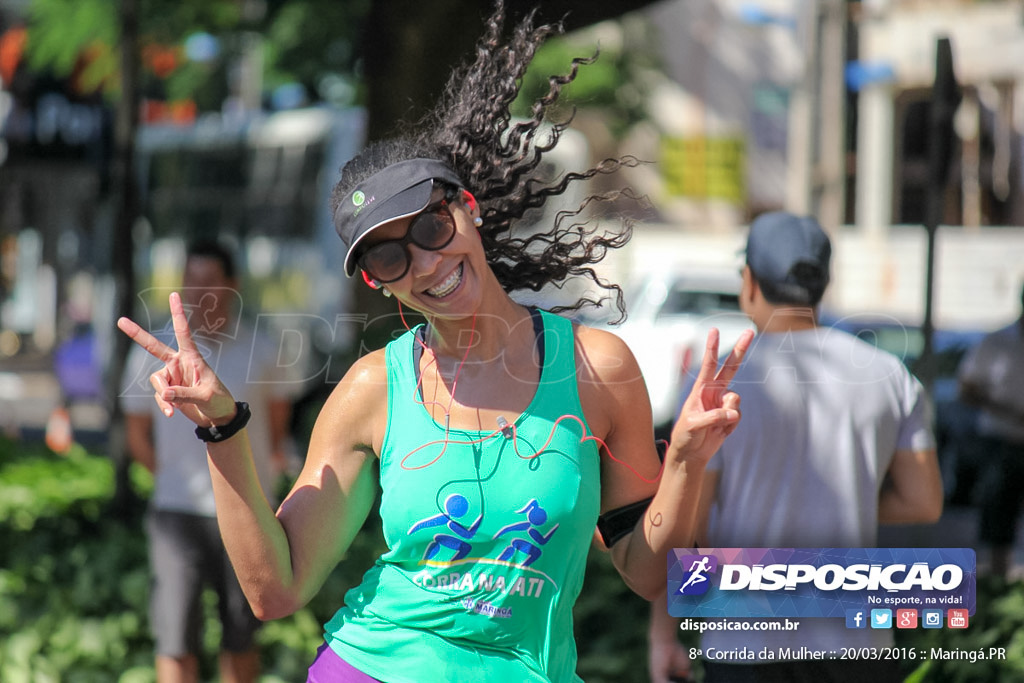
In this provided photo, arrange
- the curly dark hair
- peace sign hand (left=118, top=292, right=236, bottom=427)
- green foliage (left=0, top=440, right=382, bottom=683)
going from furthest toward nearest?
1. green foliage (left=0, top=440, right=382, bottom=683)
2. the curly dark hair
3. peace sign hand (left=118, top=292, right=236, bottom=427)

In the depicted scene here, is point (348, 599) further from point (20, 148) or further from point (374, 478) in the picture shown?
point (20, 148)

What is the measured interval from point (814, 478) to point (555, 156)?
4344 millimetres

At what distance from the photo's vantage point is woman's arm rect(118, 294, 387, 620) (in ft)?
6.79

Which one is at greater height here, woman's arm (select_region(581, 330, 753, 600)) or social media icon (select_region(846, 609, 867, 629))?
woman's arm (select_region(581, 330, 753, 600))

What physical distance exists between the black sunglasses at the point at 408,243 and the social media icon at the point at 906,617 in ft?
5.19

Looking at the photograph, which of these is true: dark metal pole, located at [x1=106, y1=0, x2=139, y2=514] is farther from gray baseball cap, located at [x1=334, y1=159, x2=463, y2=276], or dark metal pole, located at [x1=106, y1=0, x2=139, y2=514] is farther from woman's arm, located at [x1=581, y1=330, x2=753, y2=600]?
woman's arm, located at [x1=581, y1=330, x2=753, y2=600]

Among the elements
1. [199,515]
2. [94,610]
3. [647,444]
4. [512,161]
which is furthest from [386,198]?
[94,610]

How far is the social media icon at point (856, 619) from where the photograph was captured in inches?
113

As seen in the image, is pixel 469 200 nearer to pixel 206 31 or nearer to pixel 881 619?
pixel 881 619

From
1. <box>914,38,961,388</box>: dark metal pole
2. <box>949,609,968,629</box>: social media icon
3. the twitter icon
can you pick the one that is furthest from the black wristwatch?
<box>914,38,961,388</box>: dark metal pole

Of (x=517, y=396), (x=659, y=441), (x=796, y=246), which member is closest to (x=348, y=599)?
(x=517, y=396)

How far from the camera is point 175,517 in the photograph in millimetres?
4176

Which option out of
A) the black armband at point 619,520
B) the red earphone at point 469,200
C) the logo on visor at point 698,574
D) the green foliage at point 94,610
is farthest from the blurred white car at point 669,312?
the red earphone at point 469,200

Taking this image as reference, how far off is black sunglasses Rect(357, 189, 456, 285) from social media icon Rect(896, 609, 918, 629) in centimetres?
158
